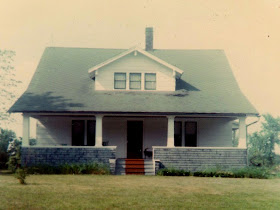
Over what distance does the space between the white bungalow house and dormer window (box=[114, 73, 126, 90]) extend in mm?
49

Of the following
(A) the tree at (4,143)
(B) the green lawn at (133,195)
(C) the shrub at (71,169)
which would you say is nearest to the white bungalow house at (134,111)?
(C) the shrub at (71,169)

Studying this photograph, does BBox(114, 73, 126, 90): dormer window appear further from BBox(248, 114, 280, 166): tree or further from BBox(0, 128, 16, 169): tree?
BBox(248, 114, 280, 166): tree

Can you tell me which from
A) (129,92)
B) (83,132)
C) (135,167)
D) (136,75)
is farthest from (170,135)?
(83,132)

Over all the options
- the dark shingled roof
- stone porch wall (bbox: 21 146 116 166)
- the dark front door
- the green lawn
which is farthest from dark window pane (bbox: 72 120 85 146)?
the green lawn

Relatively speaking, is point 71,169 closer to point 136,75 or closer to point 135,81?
point 135,81

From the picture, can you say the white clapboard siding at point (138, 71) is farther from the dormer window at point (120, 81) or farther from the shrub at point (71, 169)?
the shrub at point (71, 169)

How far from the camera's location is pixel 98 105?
20531mm

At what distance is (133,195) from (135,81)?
11.6m

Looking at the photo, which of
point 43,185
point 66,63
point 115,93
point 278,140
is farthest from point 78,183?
point 278,140

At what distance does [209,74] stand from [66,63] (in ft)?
29.0

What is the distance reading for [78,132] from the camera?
2294 centimetres

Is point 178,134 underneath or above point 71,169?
above

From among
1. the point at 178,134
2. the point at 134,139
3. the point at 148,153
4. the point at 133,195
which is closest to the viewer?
the point at 133,195

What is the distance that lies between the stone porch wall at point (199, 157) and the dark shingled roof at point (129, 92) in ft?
6.27
